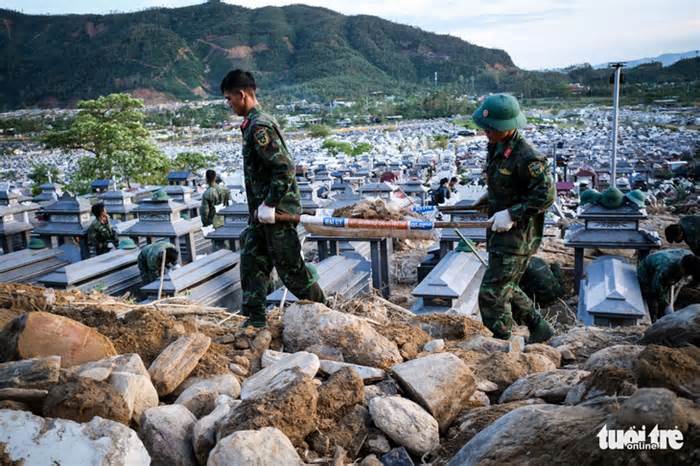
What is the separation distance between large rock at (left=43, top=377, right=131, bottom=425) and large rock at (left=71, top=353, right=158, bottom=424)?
0.05m

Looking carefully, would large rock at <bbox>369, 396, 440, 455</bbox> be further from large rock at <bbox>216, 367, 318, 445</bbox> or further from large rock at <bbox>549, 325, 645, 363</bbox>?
large rock at <bbox>549, 325, 645, 363</bbox>

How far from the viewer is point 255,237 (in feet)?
12.5

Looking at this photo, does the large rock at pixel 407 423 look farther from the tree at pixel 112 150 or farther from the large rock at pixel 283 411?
the tree at pixel 112 150

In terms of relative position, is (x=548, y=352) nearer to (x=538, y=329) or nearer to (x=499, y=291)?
(x=499, y=291)

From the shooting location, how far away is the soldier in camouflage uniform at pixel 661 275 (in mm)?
4961

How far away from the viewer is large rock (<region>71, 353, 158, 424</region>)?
2.14m

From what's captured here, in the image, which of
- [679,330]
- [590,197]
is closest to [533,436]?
[679,330]

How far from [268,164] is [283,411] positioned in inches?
75.9

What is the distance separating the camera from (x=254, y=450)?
5.90 feet

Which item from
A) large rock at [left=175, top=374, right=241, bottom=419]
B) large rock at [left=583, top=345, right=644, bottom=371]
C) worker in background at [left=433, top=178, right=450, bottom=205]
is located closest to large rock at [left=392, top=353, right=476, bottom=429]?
large rock at [left=583, top=345, right=644, bottom=371]

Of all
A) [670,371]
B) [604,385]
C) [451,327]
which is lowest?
[451,327]

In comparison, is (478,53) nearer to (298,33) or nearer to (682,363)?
(298,33)

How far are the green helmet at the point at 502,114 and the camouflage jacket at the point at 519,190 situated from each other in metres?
0.11

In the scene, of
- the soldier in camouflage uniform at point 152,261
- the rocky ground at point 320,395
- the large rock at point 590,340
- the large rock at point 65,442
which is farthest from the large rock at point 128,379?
the soldier in camouflage uniform at point 152,261
